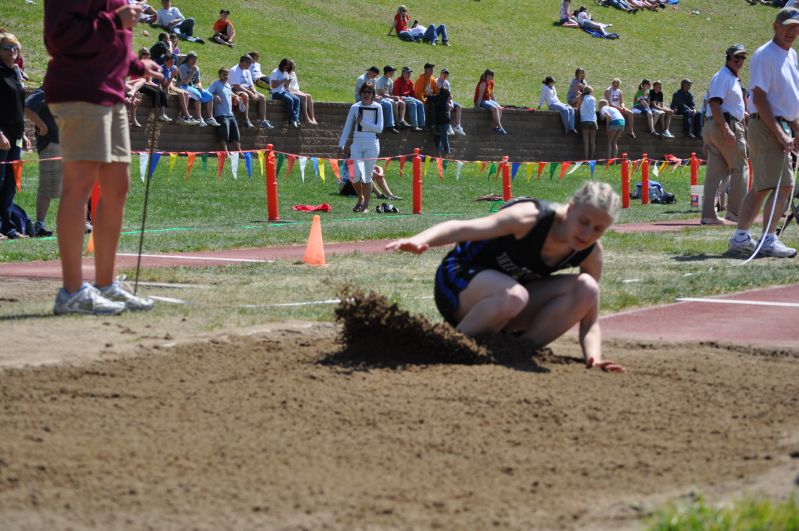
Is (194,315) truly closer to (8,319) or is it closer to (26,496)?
(8,319)

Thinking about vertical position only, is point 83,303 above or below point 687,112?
below

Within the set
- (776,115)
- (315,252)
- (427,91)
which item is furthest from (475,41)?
(315,252)

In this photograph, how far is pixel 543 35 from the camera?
45.5 meters

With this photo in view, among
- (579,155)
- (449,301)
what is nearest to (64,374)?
(449,301)

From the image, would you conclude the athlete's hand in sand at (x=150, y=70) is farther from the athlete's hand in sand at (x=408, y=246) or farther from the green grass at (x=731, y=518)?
the green grass at (x=731, y=518)

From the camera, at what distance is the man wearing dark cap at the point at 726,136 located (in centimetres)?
1468

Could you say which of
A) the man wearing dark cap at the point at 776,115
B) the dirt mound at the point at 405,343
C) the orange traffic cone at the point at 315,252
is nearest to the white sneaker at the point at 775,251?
the man wearing dark cap at the point at 776,115

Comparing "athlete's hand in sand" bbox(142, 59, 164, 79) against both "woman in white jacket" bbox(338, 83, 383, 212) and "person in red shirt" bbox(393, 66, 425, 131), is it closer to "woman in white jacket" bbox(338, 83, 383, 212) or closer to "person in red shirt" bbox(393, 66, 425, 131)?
"woman in white jacket" bbox(338, 83, 383, 212)

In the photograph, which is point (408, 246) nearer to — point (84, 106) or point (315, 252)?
point (84, 106)

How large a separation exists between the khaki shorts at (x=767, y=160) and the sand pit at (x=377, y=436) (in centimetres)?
494

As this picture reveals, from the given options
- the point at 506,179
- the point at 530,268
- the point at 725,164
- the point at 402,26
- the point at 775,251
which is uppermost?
the point at 402,26

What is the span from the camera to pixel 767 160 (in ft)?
36.0

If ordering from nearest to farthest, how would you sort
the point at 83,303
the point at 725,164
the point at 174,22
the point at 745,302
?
the point at 83,303 < the point at 745,302 < the point at 725,164 < the point at 174,22

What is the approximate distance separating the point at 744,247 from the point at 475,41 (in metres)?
31.9
